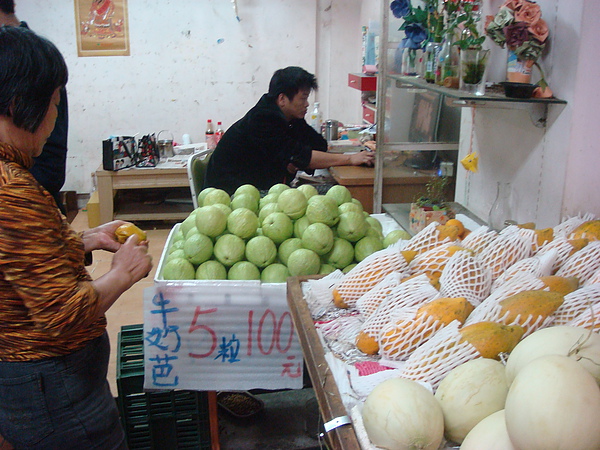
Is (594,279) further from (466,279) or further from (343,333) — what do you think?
(343,333)

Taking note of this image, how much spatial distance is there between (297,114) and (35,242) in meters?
2.26

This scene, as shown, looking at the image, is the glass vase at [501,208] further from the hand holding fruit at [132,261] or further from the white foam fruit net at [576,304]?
the hand holding fruit at [132,261]

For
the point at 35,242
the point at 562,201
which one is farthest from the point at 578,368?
the point at 562,201

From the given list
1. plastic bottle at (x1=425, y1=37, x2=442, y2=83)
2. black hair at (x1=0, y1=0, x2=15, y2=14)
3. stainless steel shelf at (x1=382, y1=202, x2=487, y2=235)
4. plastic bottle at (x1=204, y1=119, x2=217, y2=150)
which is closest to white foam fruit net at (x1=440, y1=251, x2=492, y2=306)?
stainless steel shelf at (x1=382, y1=202, x2=487, y2=235)

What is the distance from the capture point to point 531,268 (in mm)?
1284

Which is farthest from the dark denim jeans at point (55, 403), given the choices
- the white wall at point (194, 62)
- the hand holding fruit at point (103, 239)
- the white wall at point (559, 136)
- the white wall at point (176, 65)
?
the white wall at point (176, 65)

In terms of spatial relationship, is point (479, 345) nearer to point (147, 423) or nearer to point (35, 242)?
point (35, 242)

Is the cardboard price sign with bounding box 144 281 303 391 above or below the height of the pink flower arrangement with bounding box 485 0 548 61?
below

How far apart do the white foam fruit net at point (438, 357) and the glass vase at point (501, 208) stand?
1.20 m

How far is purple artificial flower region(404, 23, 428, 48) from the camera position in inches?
99.1

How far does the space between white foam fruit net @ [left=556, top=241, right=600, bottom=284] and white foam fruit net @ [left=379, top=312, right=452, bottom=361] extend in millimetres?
359

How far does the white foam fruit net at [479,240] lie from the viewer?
1.49 metres

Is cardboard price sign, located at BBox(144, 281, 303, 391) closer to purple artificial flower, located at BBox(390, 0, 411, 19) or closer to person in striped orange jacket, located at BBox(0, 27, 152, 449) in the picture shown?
person in striped orange jacket, located at BBox(0, 27, 152, 449)

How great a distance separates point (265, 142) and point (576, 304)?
2.27m
